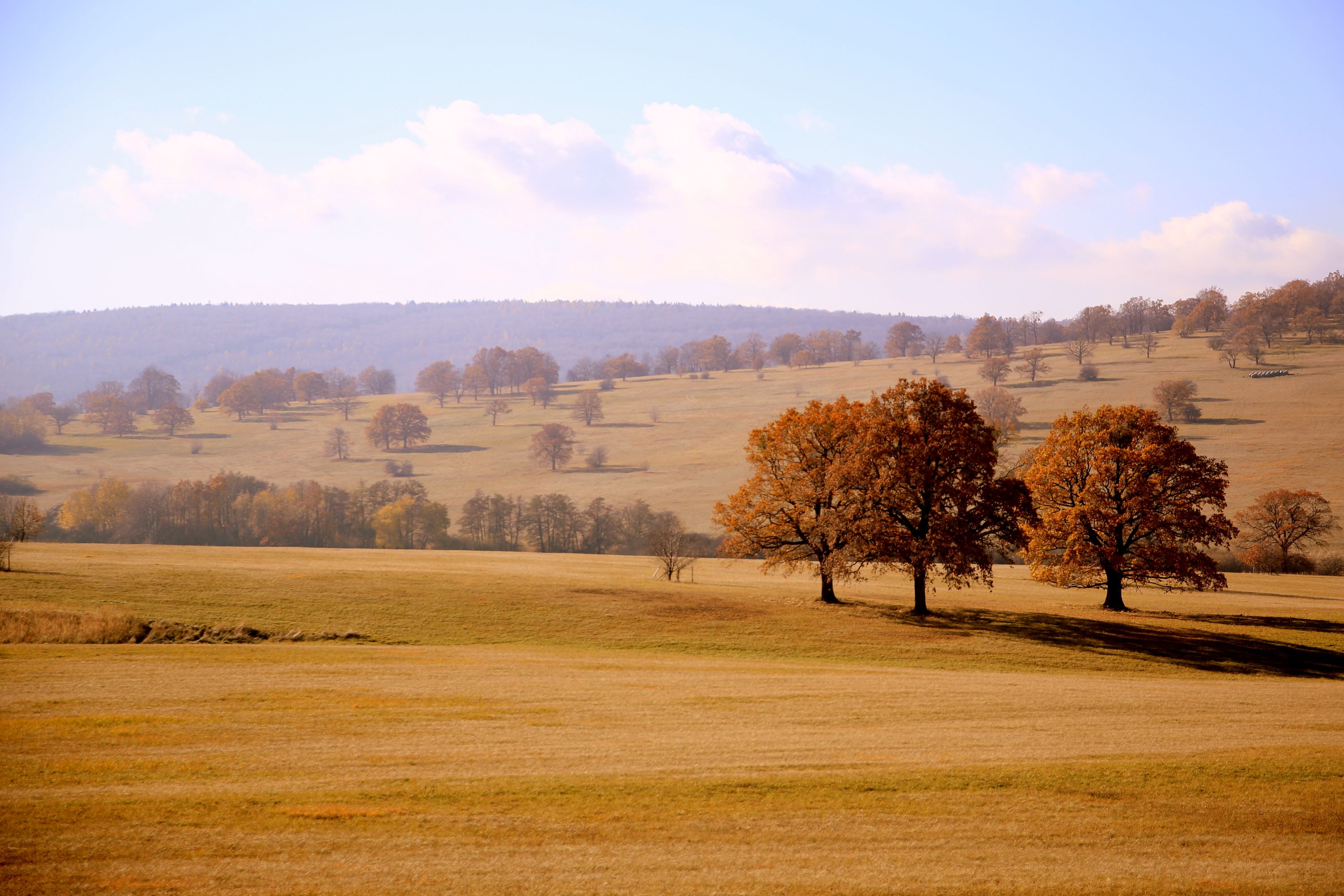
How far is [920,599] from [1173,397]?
4039 inches

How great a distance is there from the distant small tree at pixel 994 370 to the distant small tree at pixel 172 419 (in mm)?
161370

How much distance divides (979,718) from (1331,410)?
127502 millimetres

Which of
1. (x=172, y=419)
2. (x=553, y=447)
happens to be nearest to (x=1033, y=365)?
(x=553, y=447)

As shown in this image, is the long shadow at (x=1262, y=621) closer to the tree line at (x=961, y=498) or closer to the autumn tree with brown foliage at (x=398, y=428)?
the tree line at (x=961, y=498)

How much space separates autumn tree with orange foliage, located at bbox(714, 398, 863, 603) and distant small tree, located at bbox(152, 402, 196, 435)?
159m

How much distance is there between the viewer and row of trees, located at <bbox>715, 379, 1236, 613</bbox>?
4194 cm

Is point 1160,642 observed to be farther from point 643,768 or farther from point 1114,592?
point 643,768

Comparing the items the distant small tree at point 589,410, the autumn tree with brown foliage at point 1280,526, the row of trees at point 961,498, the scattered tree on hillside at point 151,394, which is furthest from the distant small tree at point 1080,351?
the scattered tree on hillside at point 151,394

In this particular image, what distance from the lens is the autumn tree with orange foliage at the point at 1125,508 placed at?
43.1 meters

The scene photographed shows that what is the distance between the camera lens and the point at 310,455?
148875 mm

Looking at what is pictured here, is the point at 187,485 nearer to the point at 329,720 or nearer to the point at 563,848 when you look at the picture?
the point at 329,720

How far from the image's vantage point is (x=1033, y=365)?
6294 inches

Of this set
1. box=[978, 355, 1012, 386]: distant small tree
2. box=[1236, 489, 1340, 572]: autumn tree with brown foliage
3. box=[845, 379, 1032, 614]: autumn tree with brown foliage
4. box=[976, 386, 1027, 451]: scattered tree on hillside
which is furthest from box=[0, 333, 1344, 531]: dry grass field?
box=[845, 379, 1032, 614]: autumn tree with brown foliage

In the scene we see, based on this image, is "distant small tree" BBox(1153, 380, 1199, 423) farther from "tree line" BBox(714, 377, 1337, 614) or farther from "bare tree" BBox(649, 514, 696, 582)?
"bare tree" BBox(649, 514, 696, 582)
